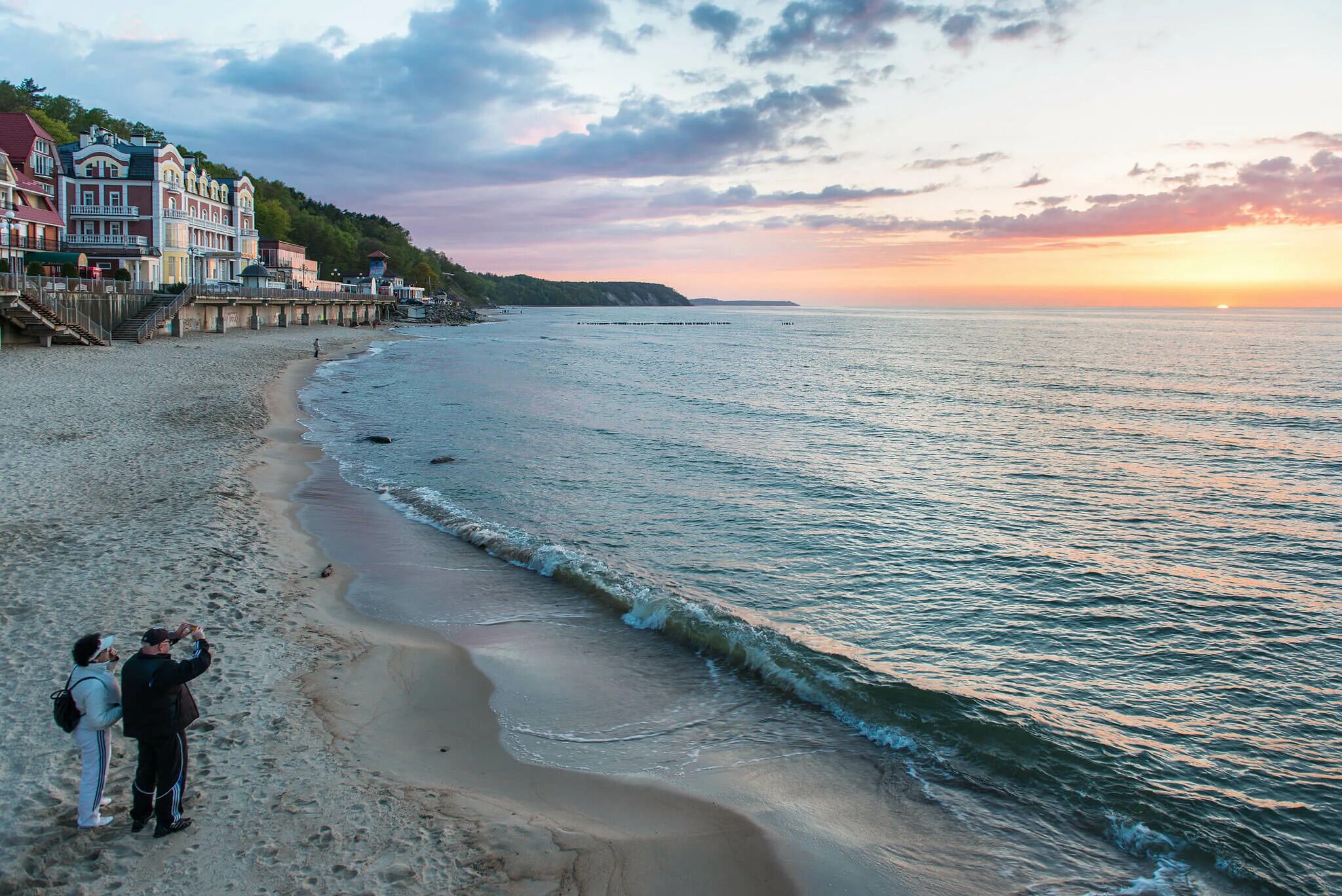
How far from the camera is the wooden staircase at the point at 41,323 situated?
38.9 meters

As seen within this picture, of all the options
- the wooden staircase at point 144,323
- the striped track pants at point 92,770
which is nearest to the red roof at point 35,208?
the wooden staircase at point 144,323

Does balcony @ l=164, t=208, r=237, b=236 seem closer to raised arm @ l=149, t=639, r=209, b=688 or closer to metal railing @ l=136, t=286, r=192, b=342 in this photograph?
metal railing @ l=136, t=286, r=192, b=342

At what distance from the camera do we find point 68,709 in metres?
6.04

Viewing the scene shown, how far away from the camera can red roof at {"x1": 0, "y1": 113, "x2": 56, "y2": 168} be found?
62906 millimetres

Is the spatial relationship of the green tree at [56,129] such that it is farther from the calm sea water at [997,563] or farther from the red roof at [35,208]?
the calm sea water at [997,563]

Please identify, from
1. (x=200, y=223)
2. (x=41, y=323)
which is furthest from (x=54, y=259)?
(x=200, y=223)

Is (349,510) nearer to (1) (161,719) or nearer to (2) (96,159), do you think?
(1) (161,719)

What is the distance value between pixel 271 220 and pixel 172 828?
13900 centimetres

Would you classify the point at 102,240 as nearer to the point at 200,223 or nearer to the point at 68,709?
the point at 200,223

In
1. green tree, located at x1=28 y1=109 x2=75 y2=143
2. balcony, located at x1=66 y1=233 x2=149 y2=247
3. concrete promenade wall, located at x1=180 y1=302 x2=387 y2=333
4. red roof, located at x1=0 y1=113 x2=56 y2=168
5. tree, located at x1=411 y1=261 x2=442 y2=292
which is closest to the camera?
red roof, located at x1=0 y1=113 x2=56 y2=168

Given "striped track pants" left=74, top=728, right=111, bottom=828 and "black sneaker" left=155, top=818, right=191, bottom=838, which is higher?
"striped track pants" left=74, top=728, right=111, bottom=828

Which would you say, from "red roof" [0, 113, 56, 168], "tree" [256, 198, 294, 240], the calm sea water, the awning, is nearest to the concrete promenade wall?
Result: the awning

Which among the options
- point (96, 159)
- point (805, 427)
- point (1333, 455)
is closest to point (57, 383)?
point (805, 427)

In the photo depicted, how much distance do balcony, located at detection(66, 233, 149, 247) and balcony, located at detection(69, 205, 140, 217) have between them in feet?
5.22
